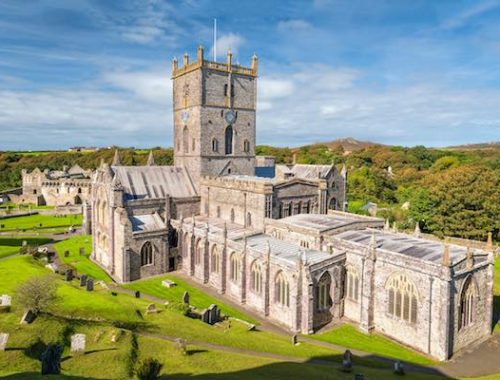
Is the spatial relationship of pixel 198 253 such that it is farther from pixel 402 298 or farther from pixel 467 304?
pixel 467 304

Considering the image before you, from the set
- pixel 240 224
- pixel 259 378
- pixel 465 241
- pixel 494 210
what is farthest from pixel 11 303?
pixel 494 210

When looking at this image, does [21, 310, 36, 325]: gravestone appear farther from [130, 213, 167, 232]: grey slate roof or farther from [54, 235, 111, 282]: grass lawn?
[130, 213, 167, 232]: grey slate roof

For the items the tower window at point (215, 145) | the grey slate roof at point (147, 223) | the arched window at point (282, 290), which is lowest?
the arched window at point (282, 290)

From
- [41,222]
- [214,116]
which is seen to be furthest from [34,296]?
[41,222]

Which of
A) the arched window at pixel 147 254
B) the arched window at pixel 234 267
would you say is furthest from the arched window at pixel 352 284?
the arched window at pixel 147 254

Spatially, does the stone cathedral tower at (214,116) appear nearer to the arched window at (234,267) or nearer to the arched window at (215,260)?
the arched window at (215,260)

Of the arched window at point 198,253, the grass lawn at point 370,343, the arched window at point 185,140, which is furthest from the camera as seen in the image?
the arched window at point 185,140

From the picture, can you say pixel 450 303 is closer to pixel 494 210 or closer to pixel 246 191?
pixel 246 191
